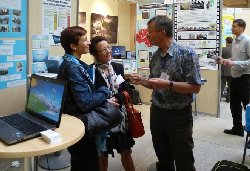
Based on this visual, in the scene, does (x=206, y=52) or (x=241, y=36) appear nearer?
(x=241, y=36)

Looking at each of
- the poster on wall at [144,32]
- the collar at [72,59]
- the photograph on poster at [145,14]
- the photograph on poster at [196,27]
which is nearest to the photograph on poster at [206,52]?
the photograph on poster at [196,27]

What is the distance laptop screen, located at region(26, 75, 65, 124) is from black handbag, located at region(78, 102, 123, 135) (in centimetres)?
20

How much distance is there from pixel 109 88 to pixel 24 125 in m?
0.80

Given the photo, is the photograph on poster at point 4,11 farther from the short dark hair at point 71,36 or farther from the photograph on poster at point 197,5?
the photograph on poster at point 197,5

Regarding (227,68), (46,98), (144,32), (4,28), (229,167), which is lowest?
(229,167)

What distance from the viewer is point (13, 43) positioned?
2334mm

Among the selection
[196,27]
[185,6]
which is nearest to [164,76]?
[196,27]

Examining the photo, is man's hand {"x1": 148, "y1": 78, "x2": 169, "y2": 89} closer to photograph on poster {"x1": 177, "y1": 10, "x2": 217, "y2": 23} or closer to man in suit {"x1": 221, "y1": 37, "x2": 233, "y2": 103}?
photograph on poster {"x1": 177, "y1": 10, "x2": 217, "y2": 23}

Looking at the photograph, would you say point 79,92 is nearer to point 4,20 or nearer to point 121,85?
point 121,85

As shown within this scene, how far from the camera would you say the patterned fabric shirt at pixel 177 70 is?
188 centimetres

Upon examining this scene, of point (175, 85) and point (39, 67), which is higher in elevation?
point (39, 67)

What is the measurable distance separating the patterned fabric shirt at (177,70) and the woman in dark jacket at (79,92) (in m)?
0.48

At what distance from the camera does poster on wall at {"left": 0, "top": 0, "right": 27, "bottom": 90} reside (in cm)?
223

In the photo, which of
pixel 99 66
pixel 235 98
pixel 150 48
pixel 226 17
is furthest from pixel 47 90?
pixel 226 17
